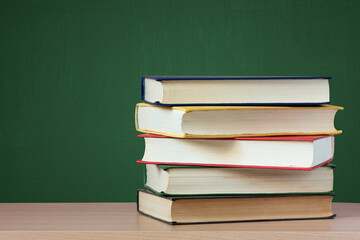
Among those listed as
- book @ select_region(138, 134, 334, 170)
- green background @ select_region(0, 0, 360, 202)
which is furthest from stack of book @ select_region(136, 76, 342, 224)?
green background @ select_region(0, 0, 360, 202)

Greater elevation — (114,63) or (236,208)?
(114,63)

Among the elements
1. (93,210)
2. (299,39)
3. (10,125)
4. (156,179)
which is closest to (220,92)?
(156,179)

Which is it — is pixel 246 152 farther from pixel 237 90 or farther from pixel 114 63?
pixel 114 63

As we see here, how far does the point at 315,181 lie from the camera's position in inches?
40.1

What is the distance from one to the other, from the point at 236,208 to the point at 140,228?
0.55ft

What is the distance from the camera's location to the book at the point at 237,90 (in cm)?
96

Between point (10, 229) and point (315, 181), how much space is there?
1.70ft

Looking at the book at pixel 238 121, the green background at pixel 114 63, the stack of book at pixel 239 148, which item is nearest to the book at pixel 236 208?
the stack of book at pixel 239 148

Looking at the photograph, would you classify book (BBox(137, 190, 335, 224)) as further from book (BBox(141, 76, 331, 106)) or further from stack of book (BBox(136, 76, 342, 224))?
book (BBox(141, 76, 331, 106))

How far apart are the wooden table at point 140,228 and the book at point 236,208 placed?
16 millimetres

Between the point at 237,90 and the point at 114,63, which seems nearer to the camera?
the point at 237,90

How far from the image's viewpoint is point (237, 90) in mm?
987

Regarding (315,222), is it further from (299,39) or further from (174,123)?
(299,39)

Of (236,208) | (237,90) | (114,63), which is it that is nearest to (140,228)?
(236,208)
